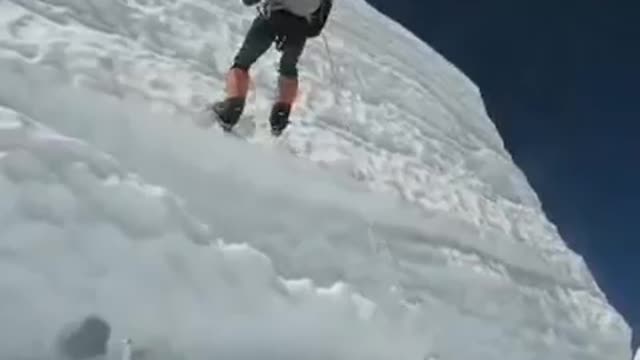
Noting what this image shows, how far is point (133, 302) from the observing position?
5523 millimetres

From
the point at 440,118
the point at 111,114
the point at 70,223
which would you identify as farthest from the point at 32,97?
the point at 440,118

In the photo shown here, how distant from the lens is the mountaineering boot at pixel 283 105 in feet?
26.0

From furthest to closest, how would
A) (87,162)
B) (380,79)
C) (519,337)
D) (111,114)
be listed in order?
(380,79), (519,337), (111,114), (87,162)

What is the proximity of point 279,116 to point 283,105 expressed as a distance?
0.31 ft

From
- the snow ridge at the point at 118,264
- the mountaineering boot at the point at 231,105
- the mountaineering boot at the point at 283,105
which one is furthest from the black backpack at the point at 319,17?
the snow ridge at the point at 118,264

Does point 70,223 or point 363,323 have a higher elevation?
point 70,223

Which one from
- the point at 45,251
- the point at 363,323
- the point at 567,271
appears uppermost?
the point at 45,251

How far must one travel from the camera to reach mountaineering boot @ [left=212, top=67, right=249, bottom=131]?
296 inches

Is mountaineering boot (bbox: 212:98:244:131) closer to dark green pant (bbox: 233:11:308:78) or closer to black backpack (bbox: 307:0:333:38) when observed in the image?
dark green pant (bbox: 233:11:308:78)

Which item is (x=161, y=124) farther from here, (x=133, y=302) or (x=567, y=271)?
(x=567, y=271)

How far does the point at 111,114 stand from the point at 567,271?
6.15m

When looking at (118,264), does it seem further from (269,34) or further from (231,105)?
(269,34)

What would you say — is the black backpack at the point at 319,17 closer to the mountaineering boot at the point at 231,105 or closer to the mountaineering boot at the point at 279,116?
the mountaineering boot at the point at 279,116

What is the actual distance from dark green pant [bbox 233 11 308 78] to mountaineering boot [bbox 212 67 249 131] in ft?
0.65
